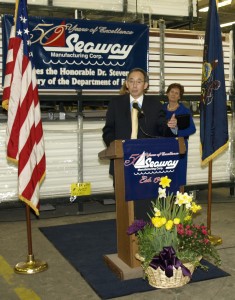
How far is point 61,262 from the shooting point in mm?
4871

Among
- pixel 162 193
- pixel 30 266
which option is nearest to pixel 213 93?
pixel 162 193

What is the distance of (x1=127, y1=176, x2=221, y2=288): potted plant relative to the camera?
391 cm

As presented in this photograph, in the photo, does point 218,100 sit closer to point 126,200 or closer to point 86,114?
point 126,200

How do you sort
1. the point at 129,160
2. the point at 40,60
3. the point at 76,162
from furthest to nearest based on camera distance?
the point at 76,162
the point at 40,60
the point at 129,160

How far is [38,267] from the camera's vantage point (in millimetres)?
4594

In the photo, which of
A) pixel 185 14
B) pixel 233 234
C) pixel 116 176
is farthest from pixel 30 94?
pixel 185 14

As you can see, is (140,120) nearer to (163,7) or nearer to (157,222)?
(157,222)

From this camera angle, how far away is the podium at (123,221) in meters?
4.20

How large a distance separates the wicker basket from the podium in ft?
1.06

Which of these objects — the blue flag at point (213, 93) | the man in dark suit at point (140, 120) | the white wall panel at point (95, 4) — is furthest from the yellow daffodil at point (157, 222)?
the white wall panel at point (95, 4)

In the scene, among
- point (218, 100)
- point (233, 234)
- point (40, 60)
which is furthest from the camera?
point (40, 60)

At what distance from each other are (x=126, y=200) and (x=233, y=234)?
2264mm

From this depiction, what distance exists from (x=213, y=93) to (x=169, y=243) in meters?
2.14

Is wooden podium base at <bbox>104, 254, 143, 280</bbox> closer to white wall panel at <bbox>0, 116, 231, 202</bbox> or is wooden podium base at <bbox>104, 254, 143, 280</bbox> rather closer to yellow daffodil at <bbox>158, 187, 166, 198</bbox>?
yellow daffodil at <bbox>158, 187, 166, 198</bbox>
